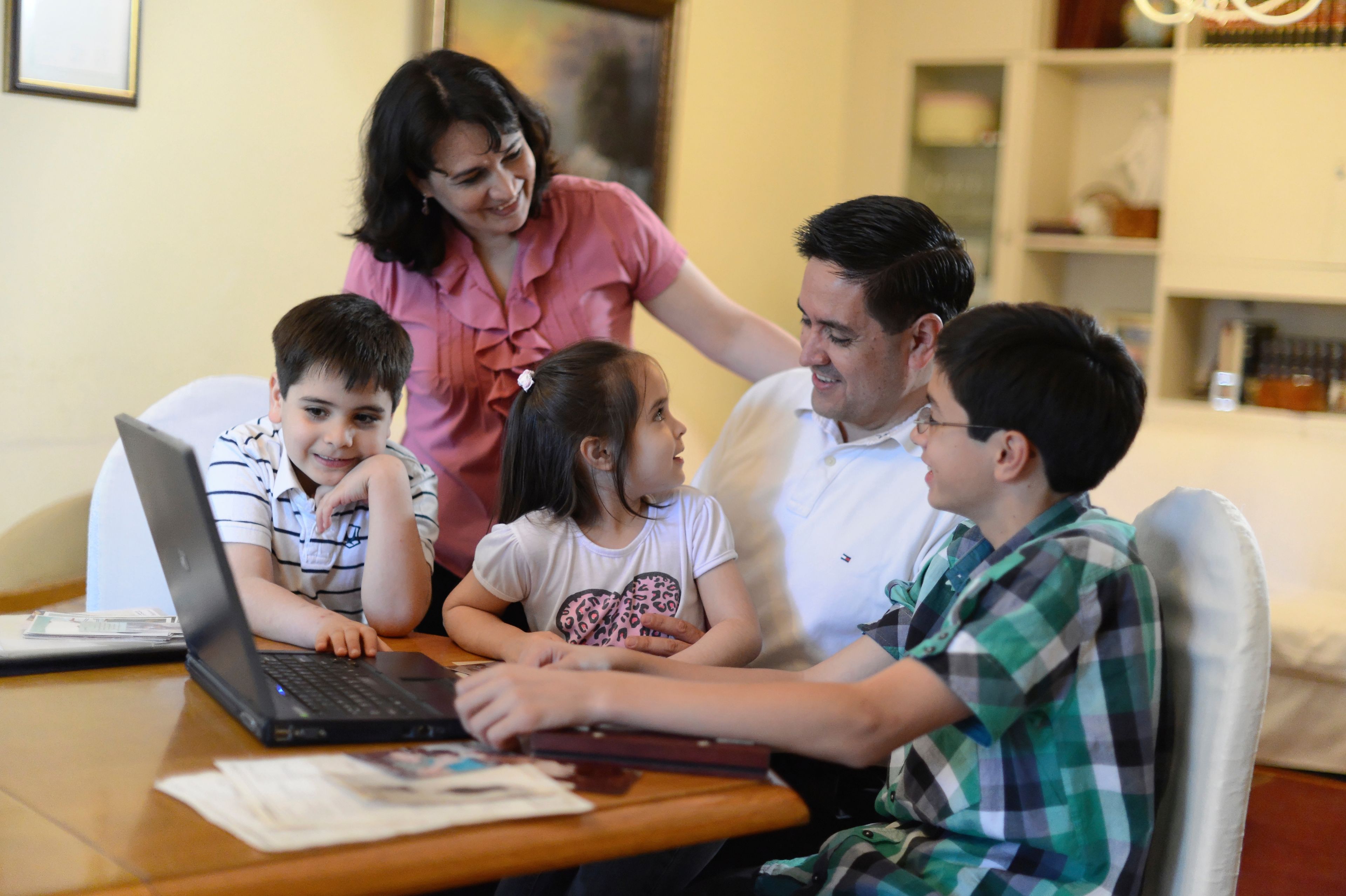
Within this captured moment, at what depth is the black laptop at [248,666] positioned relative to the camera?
110cm

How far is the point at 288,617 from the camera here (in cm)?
151

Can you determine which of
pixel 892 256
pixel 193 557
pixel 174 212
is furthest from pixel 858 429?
pixel 174 212

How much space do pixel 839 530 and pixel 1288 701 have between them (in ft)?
6.94

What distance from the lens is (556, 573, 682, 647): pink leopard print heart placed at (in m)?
1.70

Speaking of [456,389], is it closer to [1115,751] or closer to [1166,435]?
[1115,751]

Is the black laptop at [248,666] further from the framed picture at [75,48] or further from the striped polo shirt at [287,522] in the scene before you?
the framed picture at [75,48]

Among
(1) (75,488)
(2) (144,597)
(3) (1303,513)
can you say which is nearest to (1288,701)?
(3) (1303,513)

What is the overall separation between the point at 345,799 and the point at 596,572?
2.59ft

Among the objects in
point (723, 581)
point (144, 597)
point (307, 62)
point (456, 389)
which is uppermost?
point (307, 62)

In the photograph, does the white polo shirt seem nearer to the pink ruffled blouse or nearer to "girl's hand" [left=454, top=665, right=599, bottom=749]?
the pink ruffled blouse

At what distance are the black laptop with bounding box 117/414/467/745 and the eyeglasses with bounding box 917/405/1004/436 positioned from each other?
564mm

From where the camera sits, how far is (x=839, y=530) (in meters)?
1.78

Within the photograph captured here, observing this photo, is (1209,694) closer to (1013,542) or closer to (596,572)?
(1013,542)

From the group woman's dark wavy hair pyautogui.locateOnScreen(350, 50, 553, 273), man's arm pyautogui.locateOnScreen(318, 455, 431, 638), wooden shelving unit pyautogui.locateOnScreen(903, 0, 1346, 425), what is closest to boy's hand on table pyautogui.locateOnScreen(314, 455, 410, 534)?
man's arm pyautogui.locateOnScreen(318, 455, 431, 638)
